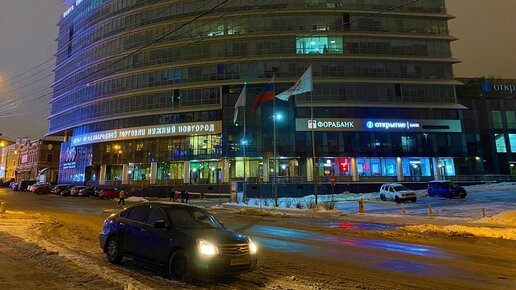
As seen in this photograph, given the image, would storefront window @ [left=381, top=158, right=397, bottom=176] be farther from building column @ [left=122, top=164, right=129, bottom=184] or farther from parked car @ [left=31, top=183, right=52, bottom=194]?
parked car @ [left=31, top=183, right=52, bottom=194]

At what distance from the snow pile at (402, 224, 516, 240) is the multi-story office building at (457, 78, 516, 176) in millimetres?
48762

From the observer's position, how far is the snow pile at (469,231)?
563 inches

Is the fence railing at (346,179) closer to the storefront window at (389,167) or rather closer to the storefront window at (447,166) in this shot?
the storefront window at (389,167)

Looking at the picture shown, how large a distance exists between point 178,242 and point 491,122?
69342mm

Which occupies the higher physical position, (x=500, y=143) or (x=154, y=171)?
(x=500, y=143)

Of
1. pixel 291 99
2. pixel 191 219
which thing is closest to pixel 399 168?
pixel 291 99

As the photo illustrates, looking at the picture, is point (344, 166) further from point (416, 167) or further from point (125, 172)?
point (125, 172)

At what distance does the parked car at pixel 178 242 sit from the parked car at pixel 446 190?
32.7m

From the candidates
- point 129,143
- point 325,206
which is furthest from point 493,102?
point 129,143

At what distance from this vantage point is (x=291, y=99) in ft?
180

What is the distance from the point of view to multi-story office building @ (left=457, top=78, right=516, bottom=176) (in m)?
60.7

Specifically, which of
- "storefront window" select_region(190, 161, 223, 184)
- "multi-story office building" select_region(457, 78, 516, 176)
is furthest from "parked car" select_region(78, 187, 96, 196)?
"multi-story office building" select_region(457, 78, 516, 176)

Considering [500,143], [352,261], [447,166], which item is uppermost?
[500,143]

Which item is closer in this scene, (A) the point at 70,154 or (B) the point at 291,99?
(B) the point at 291,99
